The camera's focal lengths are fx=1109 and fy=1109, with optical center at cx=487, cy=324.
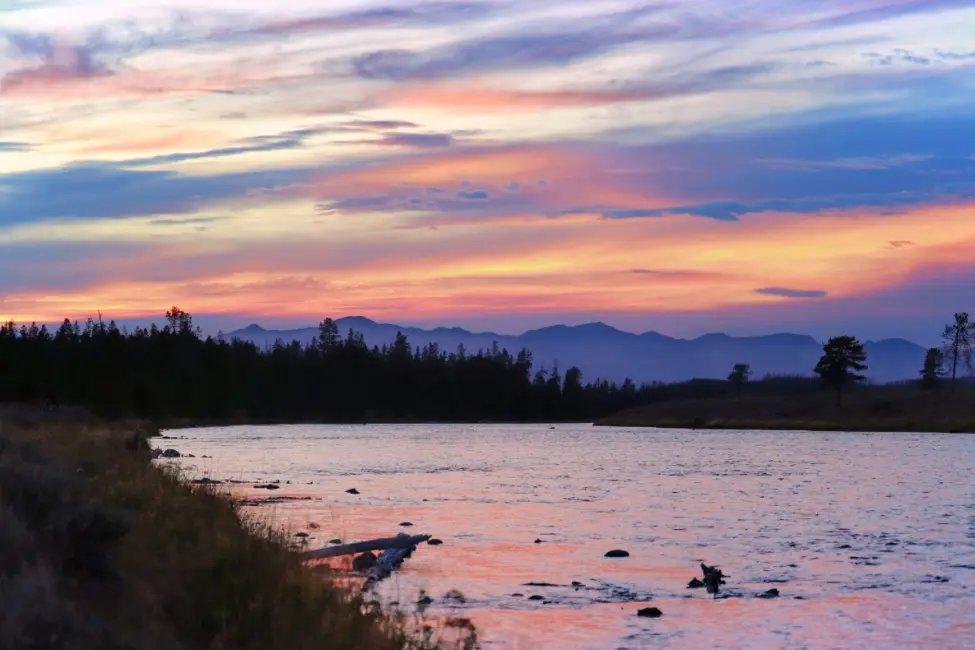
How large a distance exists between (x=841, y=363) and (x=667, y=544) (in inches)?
6602

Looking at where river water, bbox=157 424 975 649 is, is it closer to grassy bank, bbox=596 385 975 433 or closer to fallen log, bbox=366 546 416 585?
fallen log, bbox=366 546 416 585

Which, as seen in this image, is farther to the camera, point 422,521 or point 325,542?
point 422,521

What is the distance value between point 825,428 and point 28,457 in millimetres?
164383

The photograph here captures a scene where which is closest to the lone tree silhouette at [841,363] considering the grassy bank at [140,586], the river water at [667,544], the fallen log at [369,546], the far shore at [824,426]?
the far shore at [824,426]

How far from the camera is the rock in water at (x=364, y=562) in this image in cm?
2538

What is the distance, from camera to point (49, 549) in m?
12.4

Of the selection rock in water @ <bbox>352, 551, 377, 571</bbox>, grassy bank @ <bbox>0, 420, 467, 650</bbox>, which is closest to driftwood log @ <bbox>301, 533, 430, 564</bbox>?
→ rock in water @ <bbox>352, 551, 377, 571</bbox>

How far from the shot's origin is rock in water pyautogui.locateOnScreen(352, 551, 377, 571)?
2538 centimetres

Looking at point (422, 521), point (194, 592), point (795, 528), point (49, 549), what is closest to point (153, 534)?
point (194, 592)

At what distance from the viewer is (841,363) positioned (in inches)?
7495

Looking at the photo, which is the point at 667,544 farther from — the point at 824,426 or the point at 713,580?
the point at 824,426

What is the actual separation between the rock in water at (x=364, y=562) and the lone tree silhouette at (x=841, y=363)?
172032mm

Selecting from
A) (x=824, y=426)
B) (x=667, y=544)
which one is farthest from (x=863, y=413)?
(x=667, y=544)

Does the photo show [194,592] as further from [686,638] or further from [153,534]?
[686,638]
